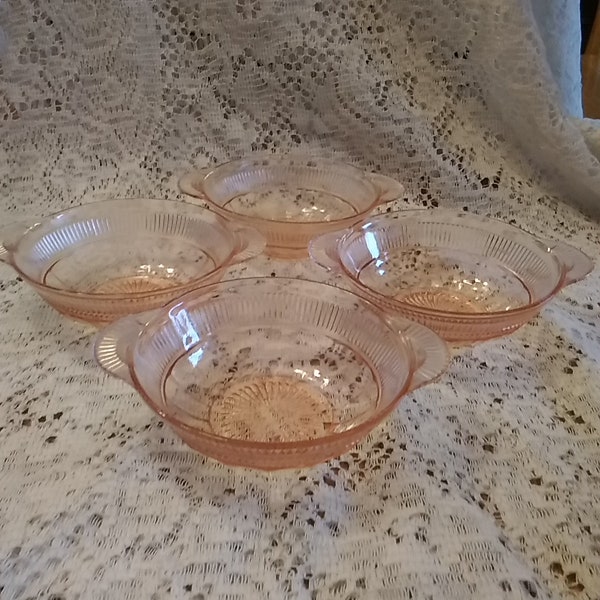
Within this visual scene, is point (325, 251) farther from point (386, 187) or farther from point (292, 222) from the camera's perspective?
point (386, 187)

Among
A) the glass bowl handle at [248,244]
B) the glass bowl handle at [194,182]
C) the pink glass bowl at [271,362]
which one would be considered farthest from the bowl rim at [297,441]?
the glass bowl handle at [194,182]

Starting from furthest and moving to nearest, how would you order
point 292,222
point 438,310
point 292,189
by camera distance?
point 292,189 → point 292,222 → point 438,310

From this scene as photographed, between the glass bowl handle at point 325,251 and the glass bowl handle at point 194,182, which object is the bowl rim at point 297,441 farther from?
the glass bowl handle at point 194,182

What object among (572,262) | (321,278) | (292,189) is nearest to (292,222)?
(321,278)

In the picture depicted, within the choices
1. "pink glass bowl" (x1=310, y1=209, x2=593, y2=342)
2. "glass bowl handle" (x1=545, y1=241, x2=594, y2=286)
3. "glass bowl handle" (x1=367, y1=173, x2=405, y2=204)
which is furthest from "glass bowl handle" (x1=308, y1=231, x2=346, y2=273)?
"glass bowl handle" (x1=545, y1=241, x2=594, y2=286)

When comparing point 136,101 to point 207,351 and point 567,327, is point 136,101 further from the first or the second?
point 567,327

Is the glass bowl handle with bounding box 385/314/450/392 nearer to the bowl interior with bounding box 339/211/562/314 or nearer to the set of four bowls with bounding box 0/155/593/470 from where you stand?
the set of four bowls with bounding box 0/155/593/470

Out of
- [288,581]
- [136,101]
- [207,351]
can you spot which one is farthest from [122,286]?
[288,581]
